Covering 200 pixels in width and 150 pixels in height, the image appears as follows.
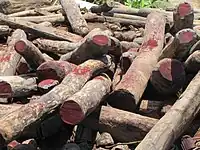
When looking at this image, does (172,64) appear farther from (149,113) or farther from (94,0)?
(94,0)

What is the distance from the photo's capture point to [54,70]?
223 inches

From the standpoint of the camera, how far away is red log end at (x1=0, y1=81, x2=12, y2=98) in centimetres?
547

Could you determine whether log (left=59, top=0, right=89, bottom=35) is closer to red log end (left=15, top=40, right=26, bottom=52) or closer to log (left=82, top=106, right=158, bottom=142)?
red log end (left=15, top=40, right=26, bottom=52)

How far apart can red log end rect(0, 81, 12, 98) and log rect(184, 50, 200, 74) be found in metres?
1.87

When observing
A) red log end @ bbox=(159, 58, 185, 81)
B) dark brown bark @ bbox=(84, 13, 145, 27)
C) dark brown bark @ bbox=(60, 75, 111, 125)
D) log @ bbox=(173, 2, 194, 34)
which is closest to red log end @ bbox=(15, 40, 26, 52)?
dark brown bark @ bbox=(60, 75, 111, 125)

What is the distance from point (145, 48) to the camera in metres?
6.29

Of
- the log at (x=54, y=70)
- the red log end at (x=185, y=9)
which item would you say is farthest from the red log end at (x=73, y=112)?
the red log end at (x=185, y=9)

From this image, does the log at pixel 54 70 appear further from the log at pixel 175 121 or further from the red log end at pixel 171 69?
the log at pixel 175 121

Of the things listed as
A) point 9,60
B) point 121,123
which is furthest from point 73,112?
point 9,60

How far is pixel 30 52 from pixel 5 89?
662mm

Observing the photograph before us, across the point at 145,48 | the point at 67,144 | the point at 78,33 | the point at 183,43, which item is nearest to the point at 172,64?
the point at 183,43

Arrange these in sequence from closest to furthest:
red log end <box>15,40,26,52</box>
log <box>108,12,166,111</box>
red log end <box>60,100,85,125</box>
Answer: red log end <box>60,100,85,125</box> → log <box>108,12,166,111</box> → red log end <box>15,40,26,52</box>

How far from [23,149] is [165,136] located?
131cm

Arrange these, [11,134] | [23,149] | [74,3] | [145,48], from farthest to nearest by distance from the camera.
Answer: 1. [74,3]
2. [145,48]
3. [23,149]
4. [11,134]
